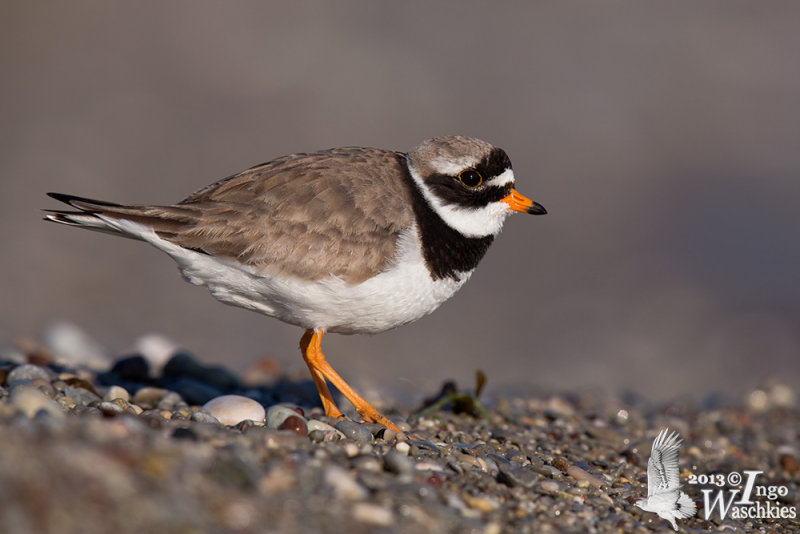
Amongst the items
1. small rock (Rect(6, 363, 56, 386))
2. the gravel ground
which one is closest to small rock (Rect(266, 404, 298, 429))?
the gravel ground

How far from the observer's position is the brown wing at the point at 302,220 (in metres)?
5.17

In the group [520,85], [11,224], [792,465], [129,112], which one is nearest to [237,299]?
[792,465]

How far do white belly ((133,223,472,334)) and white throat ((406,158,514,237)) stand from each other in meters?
0.35

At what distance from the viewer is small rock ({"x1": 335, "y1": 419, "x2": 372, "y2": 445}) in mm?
4555

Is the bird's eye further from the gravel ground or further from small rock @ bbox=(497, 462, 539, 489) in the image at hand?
small rock @ bbox=(497, 462, 539, 489)

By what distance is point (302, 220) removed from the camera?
528cm

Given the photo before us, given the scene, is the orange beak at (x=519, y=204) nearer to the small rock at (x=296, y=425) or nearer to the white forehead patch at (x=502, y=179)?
the white forehead patch at (x=502, y=179)

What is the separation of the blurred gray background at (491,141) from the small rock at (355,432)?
3303 millimetres

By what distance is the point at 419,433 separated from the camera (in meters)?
5.34

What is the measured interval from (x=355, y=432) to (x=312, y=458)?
69 cm

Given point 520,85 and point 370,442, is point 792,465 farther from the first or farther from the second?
point 520,85

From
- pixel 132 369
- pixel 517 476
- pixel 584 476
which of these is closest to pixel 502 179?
pixel 584 476

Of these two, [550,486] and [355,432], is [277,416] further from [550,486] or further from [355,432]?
[550,486]

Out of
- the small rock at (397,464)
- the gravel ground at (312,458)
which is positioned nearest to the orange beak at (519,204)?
the gravel ground at (312,458)
